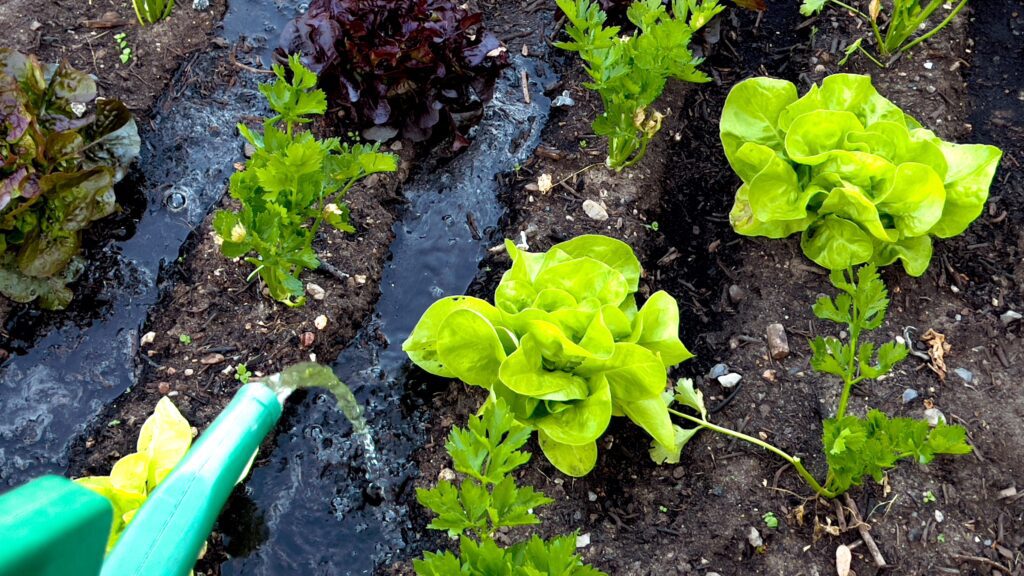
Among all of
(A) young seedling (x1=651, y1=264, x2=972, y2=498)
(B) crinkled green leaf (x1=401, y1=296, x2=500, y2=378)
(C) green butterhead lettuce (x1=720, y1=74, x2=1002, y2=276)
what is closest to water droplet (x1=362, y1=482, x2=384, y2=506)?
(B) crinkled green leaf (x1=401, y1=296, x2=500, y2=378)

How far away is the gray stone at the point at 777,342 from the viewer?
299cm

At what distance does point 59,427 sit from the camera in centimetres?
278

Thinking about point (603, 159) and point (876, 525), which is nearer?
point (876, 525)

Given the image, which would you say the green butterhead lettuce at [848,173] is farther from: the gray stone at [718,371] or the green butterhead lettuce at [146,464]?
the green butterhead lettuce at [146,464]

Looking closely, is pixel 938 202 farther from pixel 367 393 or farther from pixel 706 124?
pixel 367 393

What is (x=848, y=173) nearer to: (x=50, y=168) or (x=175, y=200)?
(x=175, y=200)

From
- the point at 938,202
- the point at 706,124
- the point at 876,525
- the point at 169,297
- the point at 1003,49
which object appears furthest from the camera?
the point at 1003,49

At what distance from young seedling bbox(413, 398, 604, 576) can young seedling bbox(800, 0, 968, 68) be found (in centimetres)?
262

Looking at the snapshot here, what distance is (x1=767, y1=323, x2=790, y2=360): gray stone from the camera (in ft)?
9.80

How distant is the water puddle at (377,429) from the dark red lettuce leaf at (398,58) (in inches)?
9.7

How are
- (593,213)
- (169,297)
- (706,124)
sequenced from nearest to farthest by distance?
(169,297), (593,213), (706,124)

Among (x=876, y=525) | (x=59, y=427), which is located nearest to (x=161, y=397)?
(x=59, y=427)

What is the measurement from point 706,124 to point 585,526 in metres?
1.95

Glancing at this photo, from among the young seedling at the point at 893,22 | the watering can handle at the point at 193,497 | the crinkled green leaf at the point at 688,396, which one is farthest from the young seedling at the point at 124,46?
the young seedling at the point at 893,22
